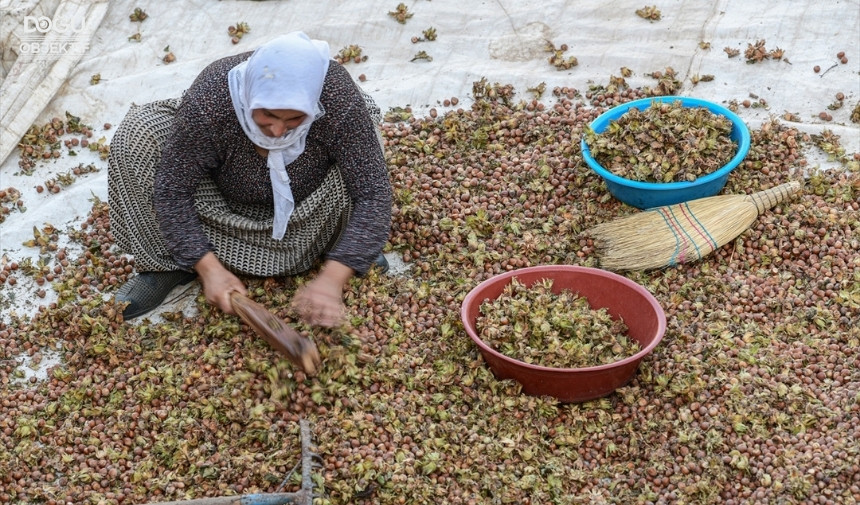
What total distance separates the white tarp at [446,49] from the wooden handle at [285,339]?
161 cm

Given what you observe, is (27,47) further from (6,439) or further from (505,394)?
(505,394)

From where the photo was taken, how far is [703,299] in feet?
11.9

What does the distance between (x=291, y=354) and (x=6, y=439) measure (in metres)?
1.09

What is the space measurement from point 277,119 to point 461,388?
3.63 feet

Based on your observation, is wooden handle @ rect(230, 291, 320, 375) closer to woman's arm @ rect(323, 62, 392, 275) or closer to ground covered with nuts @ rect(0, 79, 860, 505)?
ground covered with nuts @ rect(0, 79, 860, 505)

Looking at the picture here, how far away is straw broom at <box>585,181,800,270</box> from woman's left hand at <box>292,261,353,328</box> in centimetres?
111

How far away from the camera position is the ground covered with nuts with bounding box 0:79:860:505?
2990 millimetres

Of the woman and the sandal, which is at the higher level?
the woman

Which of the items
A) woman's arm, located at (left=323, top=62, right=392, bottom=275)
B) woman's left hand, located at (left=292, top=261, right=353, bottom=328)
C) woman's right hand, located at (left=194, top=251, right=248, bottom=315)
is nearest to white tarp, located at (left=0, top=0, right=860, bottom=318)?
woman's right hand, located at (left=194, top=251, right=248, bottom=315)

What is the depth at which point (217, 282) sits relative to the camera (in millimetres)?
3371

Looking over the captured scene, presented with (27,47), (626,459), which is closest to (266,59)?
(626,459)

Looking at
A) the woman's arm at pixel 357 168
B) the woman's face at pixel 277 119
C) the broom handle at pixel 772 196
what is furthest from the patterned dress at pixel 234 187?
the broom handle at pixel 772 196

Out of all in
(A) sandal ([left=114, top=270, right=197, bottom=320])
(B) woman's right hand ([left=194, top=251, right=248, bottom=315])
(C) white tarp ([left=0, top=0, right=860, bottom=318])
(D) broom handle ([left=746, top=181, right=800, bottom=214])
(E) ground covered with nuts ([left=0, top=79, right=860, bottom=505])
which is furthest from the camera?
(C) white tarp ([left=0, top=0, right=860, bottom=318])

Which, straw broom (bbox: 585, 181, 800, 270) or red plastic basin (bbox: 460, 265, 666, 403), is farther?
straw broom (bbox: 585, 181, 800, 270)
